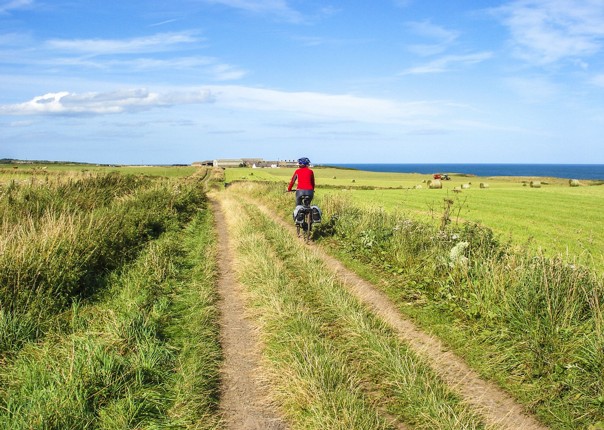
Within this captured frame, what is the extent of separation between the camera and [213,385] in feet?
18.0

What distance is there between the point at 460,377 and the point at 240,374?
2904mm

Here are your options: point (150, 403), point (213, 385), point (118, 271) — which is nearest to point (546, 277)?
point (213, 385)

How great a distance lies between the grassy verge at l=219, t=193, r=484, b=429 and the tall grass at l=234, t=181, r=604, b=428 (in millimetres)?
1105

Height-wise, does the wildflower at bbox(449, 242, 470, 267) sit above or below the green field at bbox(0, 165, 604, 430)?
above

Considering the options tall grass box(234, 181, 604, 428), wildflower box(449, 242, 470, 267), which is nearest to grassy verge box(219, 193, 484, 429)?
tall grass box(234, 181, 604, 428)

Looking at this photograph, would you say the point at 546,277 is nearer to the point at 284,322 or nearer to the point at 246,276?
the point at 284,322

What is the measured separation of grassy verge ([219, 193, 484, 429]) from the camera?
15.3 feet

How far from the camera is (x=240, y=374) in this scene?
5828mm

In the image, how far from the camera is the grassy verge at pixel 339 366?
15.3 feet

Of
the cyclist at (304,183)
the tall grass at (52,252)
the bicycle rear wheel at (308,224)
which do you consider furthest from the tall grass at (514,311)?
the tall grass at (52,252)

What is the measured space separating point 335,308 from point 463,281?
263 cm

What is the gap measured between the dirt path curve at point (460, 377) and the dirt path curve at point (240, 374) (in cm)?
229

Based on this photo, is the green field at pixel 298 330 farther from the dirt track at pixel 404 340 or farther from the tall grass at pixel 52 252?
the dirt track at pixel 404 340

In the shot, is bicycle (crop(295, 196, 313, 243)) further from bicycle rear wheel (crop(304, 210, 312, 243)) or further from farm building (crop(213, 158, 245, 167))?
farm building (crop(213, 158, 245, 167))
